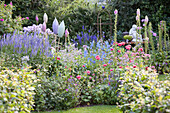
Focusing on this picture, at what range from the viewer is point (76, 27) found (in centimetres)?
895

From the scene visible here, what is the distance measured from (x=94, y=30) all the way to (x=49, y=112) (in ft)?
18.8

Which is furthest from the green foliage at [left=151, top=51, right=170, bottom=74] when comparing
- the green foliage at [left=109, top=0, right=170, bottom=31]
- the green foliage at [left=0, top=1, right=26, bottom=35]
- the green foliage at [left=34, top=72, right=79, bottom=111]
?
the green foliage at [left=0, top=1, right=26, bottom=35]

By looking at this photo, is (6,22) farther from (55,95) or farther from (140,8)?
(140,8)

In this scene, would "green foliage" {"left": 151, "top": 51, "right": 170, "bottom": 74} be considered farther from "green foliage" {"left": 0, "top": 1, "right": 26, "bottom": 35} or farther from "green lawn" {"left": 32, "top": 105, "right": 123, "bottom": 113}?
"green foliage" {"left": 0, "top": 1, "right": 26, "bottom": 35}

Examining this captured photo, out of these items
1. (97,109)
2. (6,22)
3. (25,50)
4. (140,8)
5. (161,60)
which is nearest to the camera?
(97,109)

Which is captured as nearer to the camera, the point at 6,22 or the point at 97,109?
the point at 97,109

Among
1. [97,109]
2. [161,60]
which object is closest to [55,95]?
[97,109]

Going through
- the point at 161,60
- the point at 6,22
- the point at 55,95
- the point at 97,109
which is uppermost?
the point at 6,22

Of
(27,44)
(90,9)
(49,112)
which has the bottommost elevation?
(49,112)

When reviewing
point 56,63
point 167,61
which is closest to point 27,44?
point 56,63

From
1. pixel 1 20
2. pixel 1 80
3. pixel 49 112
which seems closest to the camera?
pixel 1 80

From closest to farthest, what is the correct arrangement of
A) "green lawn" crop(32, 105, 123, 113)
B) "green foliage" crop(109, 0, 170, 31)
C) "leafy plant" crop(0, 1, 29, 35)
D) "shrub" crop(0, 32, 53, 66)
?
"green lawn" crop(32, 105, 123, 113), "shrub" crop(0, 32, 53, 66), "leafy plant" crop(0, 1, 29, 35), "green foliage" crop(109, 0, 170, 31)

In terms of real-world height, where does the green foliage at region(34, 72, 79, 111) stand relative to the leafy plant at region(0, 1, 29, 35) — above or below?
below

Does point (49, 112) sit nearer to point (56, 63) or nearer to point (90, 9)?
point (56, 63)
